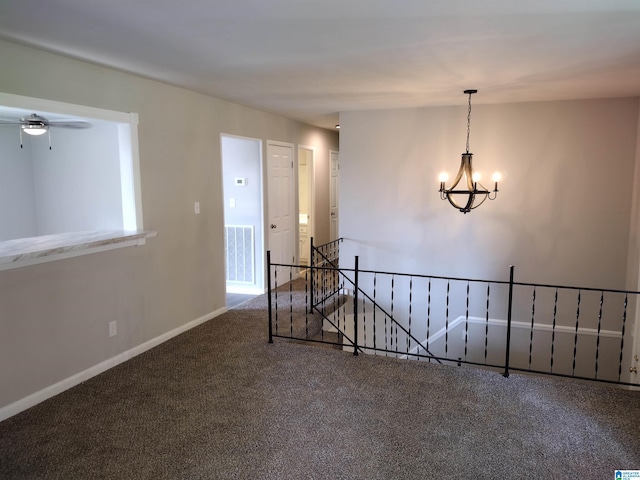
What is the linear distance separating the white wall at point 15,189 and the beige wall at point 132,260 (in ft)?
4.10

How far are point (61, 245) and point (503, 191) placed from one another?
4899 mm

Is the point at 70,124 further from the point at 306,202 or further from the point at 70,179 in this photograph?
the point at 306,202

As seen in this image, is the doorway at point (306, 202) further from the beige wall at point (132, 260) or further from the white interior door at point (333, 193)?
the beige wall at point (132, 260)

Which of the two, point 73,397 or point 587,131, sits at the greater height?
point 587,131

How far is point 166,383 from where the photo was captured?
3.57 metres

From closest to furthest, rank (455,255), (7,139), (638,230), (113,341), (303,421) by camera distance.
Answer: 1. (303,421)
2. (113,341)
3. (7,139)
4. (638,230)
5. (455,255)

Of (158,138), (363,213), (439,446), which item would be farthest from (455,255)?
(158,138)

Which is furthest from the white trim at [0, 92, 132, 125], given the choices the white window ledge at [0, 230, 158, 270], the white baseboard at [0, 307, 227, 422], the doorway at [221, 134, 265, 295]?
the doorway at [221, 134, 265, 295]

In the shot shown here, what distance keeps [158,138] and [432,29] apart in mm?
2810

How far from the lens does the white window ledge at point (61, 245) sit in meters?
2.99

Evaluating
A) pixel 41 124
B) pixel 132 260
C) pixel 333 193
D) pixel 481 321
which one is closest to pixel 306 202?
pixel 333 193

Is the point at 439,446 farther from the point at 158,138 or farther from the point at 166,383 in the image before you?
the point at 158,138

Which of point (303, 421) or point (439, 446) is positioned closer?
point (439, 446)

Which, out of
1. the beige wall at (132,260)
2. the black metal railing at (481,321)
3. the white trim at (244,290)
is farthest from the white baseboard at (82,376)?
the white trim at (244,290)
